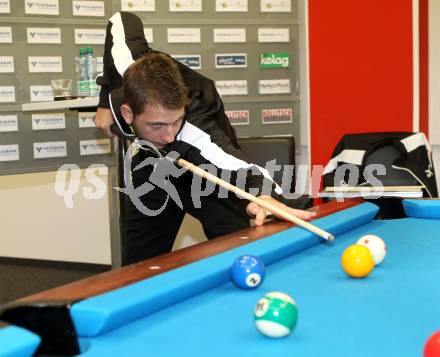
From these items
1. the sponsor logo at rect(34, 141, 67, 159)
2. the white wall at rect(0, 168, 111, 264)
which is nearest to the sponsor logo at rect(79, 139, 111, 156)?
the sponsor logo at rect(34, 141, 67, 159)

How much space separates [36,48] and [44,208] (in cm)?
102

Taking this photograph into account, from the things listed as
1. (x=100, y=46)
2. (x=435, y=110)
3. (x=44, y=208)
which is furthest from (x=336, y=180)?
(x=44, y=208)

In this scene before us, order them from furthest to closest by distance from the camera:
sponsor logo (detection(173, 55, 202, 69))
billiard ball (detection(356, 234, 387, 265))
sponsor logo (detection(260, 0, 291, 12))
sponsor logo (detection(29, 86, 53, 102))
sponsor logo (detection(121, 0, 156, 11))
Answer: sponsor logo (detection(260, 0, 291, 12)) < sponsor logo (detection(173, 55, 202, 69)) < sponsor logo (detection(121, 0, 156, 11)) < sponsor logo (detection(29, 86, 53, 102)) < billiard ball (detection(356, 234, 387, 265))

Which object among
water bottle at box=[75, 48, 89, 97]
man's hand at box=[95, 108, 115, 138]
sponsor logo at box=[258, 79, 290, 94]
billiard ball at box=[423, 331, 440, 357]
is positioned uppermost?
water bottle at box=[75, 48, 89, 97]

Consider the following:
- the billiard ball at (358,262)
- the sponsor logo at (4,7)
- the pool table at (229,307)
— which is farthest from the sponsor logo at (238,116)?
the billiard ball at (358,262)

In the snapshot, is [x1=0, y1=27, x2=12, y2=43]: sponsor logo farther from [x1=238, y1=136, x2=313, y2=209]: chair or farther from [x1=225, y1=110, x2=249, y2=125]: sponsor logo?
[x1=238, y1=136, x2=313, y2=209]: chair

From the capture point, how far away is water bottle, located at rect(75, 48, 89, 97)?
3.35 m

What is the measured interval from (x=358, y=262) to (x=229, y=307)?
33 cm

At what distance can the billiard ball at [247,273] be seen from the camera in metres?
1.31

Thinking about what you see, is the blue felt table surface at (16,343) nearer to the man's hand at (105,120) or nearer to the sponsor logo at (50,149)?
the man's hand at (105,120)

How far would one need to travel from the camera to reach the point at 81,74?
3.58 meters

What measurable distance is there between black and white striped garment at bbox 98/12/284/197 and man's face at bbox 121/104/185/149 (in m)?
0.11

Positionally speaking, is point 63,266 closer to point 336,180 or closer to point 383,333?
point 336,180

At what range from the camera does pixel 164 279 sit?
1267mm
